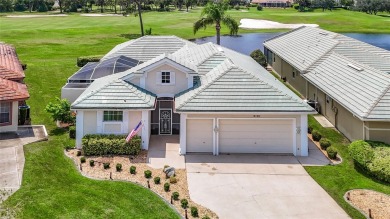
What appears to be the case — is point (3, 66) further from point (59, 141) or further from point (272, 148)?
point (272, 148)

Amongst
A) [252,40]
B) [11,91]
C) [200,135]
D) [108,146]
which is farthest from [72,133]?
[252,40]

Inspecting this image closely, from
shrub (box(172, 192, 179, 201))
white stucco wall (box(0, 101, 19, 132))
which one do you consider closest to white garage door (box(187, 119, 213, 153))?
shrub (box(172, 192, 179, 201))

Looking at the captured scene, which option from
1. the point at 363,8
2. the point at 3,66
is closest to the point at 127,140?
the point at 3,66

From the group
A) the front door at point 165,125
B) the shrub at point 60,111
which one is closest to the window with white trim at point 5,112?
the shrub at point 60,111

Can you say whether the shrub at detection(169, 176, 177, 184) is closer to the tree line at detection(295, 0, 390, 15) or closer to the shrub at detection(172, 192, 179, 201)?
the shrub at detection(172, 192, 179, 201)

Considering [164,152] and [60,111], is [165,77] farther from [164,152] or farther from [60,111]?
[60,111]

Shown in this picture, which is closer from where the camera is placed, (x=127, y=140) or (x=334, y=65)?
(x=127, y=140)
